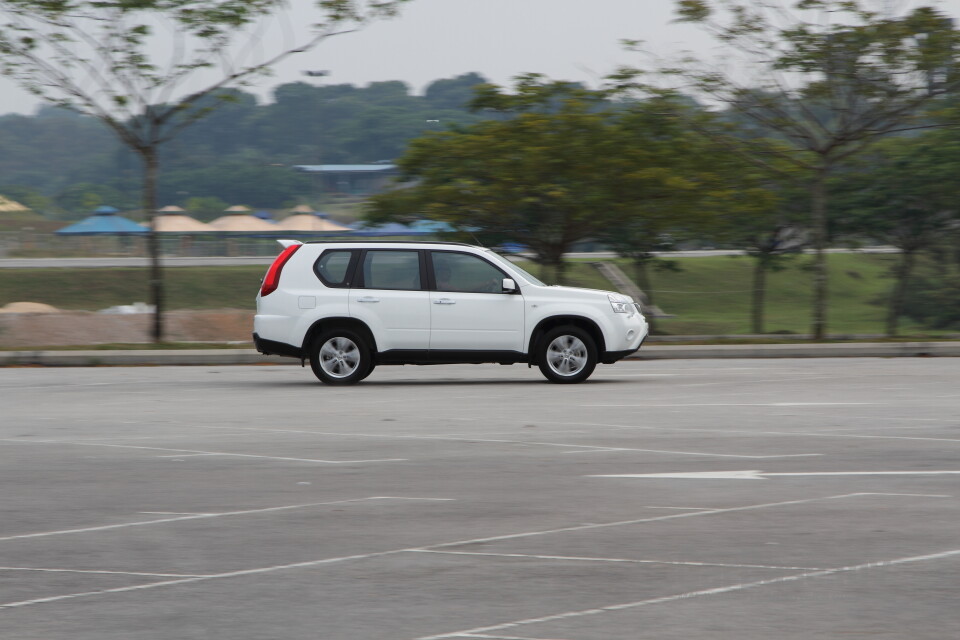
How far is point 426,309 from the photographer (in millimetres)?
14258

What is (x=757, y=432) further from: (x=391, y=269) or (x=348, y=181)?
(x=348, y=181)

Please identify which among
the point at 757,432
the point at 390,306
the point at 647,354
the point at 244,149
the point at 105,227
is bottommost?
the point at 757,432

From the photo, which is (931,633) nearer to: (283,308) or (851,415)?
(851,415)

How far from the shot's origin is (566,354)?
562 inches

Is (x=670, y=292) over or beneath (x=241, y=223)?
beneath

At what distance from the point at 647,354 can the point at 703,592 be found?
564 inches

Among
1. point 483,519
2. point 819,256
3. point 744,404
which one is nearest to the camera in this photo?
point 483,519

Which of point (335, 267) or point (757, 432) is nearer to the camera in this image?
point (757, 432)

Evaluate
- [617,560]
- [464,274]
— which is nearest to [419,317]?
[464,274]

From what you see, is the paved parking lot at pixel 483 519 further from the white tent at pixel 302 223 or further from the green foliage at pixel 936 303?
the white tent at pixel 302 223

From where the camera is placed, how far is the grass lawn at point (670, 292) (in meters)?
50.7

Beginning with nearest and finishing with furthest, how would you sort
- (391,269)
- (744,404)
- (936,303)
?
(744,404) < (391,269) < (936,303)

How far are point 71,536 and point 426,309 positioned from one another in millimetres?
8294

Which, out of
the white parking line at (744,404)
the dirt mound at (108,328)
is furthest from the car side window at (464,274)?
the dirt mound at (108,328)
